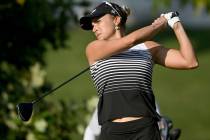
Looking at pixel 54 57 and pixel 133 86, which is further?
pixel 54 57

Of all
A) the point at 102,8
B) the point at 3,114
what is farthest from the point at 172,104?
the point at 102,8

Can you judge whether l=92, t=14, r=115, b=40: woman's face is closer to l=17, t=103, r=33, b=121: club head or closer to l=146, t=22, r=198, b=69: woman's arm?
l=146, t=22, r=198, b=69: woman's arm

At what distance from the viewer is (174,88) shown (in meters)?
27.9

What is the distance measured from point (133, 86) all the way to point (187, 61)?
1.35 ft

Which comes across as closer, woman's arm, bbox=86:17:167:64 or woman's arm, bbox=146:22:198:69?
Answer: woman's arm, bbox=86:17:167:64

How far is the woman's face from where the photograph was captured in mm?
7410

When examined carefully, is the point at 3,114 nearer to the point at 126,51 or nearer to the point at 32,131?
the point at 32,131

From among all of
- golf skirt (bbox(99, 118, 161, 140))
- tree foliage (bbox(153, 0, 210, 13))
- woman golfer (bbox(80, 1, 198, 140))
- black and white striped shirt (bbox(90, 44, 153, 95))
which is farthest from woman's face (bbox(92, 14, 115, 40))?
tree foliage (bbox(153, 0, 210, 13))

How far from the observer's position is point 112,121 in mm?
7316

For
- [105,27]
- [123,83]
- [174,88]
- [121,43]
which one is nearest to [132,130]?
[123,83]

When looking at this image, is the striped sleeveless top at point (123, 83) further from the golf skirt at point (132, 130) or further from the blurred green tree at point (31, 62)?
the blurred green tree at point (31, 62)

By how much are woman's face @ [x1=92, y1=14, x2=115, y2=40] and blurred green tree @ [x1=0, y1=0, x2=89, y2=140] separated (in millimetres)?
3893

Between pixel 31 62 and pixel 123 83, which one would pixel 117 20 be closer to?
pixel 123 83

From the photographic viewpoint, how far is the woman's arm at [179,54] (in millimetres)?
7293
